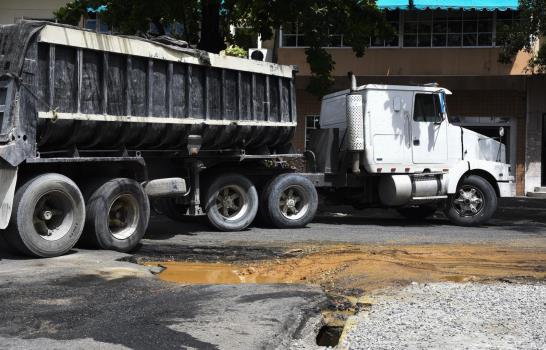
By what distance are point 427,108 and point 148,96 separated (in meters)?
6.06

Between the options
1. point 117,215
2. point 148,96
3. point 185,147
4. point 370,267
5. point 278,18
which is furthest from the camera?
point 278,18

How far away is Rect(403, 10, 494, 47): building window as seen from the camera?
21859 millimetres

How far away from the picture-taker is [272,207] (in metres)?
12.3

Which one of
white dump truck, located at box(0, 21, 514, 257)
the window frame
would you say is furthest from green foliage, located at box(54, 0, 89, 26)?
the window frame

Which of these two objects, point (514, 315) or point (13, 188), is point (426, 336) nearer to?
point (514, 315)

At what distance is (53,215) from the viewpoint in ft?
28.5

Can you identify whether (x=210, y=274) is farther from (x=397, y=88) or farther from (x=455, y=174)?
(x=455, y=174)

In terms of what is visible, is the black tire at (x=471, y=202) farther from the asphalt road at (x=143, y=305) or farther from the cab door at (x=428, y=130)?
the asphalt road at (x=143, y=305)

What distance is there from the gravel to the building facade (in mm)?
15292

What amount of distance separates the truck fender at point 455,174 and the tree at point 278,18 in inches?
171

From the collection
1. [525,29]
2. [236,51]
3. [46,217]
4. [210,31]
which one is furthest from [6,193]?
[525,29]

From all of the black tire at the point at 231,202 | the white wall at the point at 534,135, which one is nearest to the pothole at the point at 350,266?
the black tire at the point at 231,202

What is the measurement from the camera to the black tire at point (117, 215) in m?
9.06

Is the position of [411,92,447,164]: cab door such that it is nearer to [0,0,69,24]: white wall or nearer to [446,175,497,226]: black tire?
[446,175,497,226]: black tire
